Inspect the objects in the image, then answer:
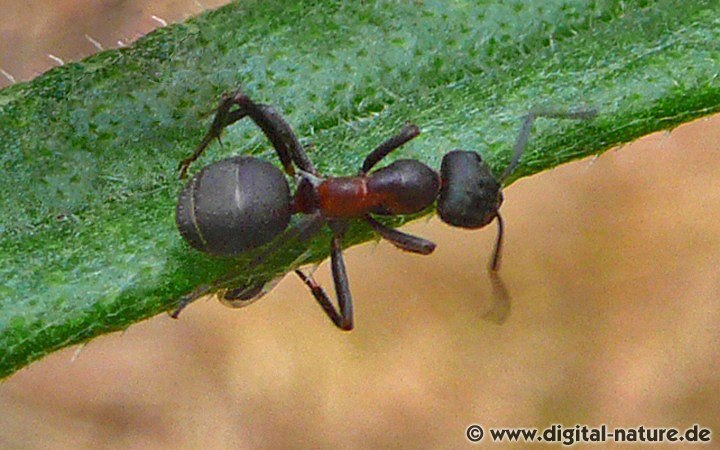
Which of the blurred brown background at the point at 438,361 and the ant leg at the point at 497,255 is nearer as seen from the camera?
the ant leg at the point at 497,255

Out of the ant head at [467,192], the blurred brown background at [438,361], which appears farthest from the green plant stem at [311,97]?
the blurred brown background at [438,361]

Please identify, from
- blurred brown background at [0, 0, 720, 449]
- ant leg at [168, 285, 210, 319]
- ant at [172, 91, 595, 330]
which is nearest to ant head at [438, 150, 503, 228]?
ant at [172, 91, 595, 330]

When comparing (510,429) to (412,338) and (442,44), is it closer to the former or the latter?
(412,338)

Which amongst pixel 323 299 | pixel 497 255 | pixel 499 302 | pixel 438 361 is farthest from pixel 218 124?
pixel 438 361

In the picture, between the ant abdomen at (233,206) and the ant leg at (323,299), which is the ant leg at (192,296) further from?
the ant leg at (323,299)

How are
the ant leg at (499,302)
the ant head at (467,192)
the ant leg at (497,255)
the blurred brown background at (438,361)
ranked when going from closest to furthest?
the ant head at (467,192) < the ant leg at (497,255) < the ant leg at (499,302) < the blurred brown background at (438,361)

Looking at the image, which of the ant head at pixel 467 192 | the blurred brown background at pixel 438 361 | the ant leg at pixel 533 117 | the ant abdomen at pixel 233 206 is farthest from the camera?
the blurred brown background at pixel 438 361

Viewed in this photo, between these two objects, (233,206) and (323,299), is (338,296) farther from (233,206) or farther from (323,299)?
(233,206)
